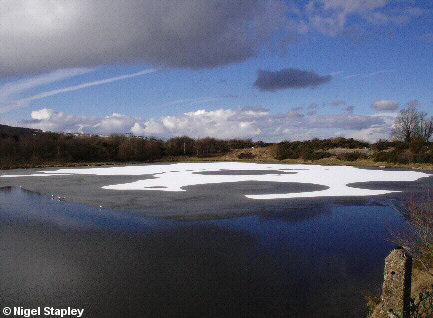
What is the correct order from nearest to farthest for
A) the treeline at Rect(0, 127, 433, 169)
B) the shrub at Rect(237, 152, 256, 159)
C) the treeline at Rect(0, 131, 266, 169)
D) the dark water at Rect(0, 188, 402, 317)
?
the dark water at Rect(0, 188, 402, 317), the treeline at Rect(0, 127, 433, 169), the treeline at Rect(0, 131, 266, 169), the shrub at Rect(237, 152, 256, 159)

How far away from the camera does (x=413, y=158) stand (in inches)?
1332

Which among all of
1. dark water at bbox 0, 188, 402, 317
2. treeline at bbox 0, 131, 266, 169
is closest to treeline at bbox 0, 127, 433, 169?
treeline at bbox 0, 131, 266, 169

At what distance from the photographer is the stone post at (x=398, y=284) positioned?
3.76 m

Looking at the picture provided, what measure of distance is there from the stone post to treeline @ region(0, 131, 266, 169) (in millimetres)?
36744

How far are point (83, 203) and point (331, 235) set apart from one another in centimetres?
915

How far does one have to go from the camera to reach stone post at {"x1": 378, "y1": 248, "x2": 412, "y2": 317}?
376cm

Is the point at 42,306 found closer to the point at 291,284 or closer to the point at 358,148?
the point at 291,284

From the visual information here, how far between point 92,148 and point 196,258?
44.1m

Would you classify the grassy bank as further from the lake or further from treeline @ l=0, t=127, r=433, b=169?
the lake

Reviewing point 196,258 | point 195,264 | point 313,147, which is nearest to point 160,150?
point 313,147

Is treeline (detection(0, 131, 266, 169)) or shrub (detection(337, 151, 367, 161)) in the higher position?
treeline (detection(0, 131, 266, 169))

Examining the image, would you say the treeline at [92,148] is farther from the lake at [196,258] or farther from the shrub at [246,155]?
the lake at [196,258]

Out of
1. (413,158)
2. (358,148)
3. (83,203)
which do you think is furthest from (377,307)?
(358,148)

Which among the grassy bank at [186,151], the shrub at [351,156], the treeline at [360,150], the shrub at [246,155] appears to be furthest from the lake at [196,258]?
the shrub at [246,155]
